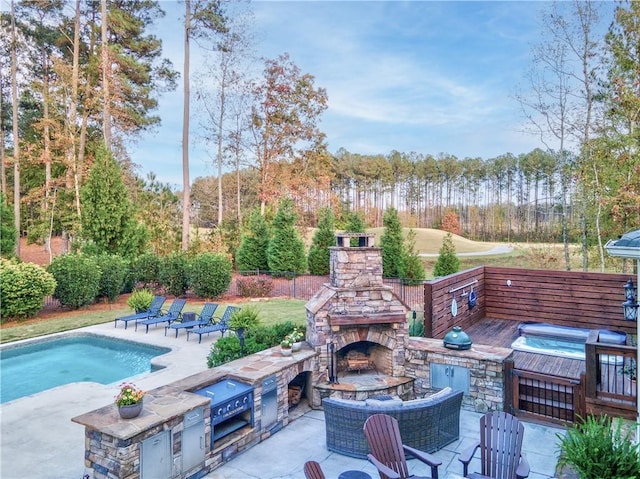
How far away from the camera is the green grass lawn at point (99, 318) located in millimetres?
11125

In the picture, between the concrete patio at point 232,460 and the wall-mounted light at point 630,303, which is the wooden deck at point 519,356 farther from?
the wall-mounted light at point 630,303

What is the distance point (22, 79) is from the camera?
20688mm

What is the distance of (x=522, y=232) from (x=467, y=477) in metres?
38.2

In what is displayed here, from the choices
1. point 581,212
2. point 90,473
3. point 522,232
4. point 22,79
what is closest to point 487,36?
point 581,212

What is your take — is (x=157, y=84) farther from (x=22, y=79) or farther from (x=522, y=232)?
(x=522, y=232)

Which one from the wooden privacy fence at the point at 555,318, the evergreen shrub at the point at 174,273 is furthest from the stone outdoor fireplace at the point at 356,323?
the evergreen shrub at the point at 174,273

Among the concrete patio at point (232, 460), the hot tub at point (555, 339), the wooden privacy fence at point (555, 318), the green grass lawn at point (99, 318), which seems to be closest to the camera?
the concrete patio at point (232, 460)

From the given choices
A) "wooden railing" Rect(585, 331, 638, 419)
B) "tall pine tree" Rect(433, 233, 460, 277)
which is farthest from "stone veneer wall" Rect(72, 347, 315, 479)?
"tall pine tree" Rect(433, 233, 460, 277)

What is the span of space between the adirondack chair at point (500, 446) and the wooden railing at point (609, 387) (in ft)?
7.95

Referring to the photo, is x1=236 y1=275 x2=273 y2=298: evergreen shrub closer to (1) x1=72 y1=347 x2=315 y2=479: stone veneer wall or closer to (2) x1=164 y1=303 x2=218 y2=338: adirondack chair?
(2) x1=164 y1=303 x2=218 y2=338: adirondack chair

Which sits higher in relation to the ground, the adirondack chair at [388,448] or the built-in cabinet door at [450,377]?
the adirondack chair at [388,448]

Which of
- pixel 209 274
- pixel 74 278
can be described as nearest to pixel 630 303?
pixel 209 274

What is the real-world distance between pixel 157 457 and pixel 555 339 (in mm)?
8665

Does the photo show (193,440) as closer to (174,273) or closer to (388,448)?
(388,448)
